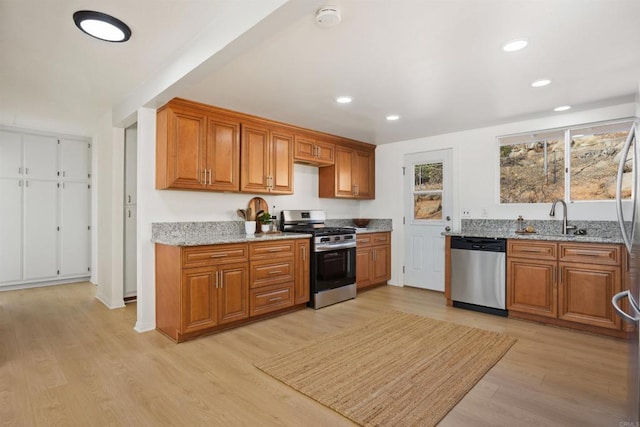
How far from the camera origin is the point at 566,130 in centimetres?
387

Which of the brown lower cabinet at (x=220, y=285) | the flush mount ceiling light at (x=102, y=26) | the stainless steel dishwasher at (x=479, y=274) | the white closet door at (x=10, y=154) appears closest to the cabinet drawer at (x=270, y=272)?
the brown lower cabinet at (x=220, y=285)

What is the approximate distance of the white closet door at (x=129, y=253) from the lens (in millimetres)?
4285

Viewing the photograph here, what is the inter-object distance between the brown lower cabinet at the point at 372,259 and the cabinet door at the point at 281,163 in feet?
4.40

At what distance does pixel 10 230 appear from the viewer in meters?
4.79

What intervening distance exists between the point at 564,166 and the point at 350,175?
9.11ft

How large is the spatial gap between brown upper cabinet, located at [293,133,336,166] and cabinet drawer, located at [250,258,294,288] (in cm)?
151

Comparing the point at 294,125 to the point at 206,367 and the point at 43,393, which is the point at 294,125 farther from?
the point at 43,393

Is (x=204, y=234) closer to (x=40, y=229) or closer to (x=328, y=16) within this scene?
(x=328, y=16)

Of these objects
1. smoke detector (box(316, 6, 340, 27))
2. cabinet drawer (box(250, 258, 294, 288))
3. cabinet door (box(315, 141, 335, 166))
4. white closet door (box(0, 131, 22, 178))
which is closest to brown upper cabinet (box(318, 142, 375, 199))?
cabinet door (box(315, 141, 335, 166))

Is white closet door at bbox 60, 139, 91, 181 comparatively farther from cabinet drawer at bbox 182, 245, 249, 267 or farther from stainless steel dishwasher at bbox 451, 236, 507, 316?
stainless steel dishwasher at bbox 451, 236, 507, 316

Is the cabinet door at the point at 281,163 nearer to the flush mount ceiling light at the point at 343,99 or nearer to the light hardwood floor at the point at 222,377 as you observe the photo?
the flush mount ceiling light at the point at 343,99

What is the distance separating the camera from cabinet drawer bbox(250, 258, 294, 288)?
3453mm

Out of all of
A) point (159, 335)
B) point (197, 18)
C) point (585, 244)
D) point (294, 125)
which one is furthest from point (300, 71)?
point (585, 244)

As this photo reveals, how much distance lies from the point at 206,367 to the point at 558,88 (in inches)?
155
